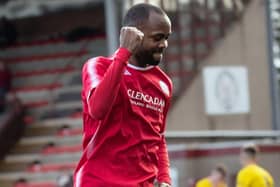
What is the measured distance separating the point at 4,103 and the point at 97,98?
45.0 ft

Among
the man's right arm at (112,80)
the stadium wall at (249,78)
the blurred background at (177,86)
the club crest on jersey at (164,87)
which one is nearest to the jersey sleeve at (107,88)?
the man's right arm at (112,80)

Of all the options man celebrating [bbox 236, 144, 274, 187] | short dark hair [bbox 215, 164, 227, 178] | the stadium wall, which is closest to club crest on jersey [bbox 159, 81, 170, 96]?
man celebrating [bbox 236, 144, 274, 187]

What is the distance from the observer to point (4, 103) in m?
18.1

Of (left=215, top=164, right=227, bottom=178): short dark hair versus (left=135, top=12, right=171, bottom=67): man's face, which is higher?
(left=135, top=12, right=171, bottom=67): man's face

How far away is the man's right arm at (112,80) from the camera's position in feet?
14.9

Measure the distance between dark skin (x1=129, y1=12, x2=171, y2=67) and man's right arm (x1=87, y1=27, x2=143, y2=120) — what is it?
0.48 feet

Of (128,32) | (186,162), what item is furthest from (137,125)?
(186,162)

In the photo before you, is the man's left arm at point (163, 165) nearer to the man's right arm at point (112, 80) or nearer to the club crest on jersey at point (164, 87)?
the club crest on jersey at point (164, 87)

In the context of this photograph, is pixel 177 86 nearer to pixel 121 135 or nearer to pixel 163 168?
pixel 163 168

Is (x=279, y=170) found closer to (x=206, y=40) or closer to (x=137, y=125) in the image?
(x=206, y=40)

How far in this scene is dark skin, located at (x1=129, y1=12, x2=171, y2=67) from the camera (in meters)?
4.82

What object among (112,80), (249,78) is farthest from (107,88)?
(249,78)

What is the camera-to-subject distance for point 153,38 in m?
4.83

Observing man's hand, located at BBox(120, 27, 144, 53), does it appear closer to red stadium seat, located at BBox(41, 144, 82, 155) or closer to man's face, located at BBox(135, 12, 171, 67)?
man's face, located at BBox(135, 12, 171, 67)
